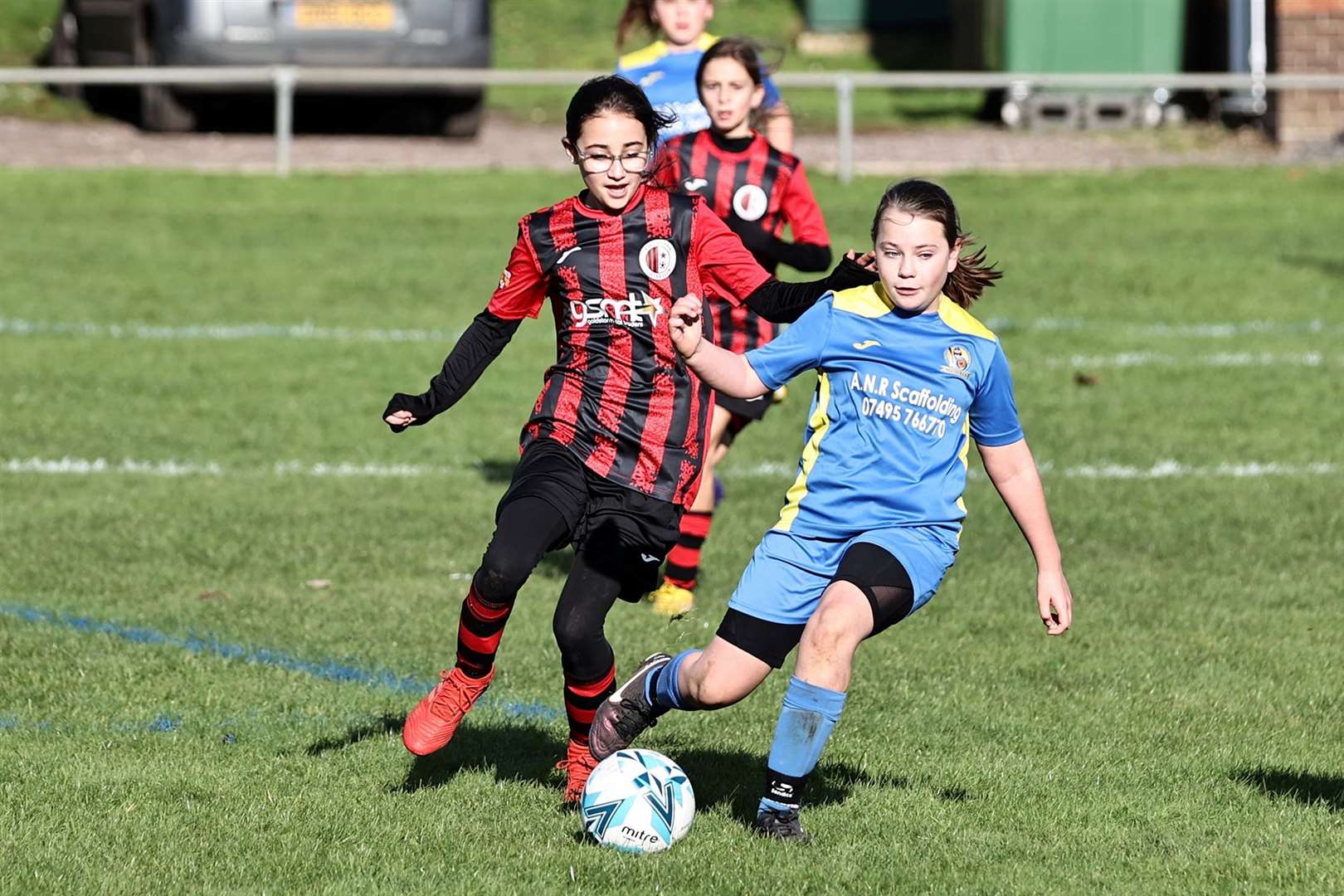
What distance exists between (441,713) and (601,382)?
100 centimetres

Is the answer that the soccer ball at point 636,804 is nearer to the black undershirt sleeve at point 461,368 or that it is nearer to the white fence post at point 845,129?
the black undershirt sleeve at point 461,368

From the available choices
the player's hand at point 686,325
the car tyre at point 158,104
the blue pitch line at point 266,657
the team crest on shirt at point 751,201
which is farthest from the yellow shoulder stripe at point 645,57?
the car tyre at point 158,104

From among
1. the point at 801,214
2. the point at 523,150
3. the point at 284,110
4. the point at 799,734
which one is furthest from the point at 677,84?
the point at 523,150

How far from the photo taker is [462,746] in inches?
235

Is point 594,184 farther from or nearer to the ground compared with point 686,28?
nearer to the ground

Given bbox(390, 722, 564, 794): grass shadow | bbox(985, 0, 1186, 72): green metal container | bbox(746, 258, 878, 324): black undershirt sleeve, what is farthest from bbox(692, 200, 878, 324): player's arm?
bbox(985, 0, 1186, 72): green metal container

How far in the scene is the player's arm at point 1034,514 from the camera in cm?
518

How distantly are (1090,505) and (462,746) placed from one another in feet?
15.1

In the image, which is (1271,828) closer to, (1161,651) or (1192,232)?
(1161,651)

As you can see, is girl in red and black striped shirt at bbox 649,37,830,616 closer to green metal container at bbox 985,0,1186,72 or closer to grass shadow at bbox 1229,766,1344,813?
grass shadow at bbox 1229,766,1344,813

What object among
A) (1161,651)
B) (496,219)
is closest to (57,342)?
(496,219)

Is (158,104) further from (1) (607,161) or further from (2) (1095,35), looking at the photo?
(1) (607,161)

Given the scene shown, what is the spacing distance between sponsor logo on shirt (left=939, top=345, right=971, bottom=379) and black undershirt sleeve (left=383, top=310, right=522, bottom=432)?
122 cm

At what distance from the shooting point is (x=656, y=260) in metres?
5.59
